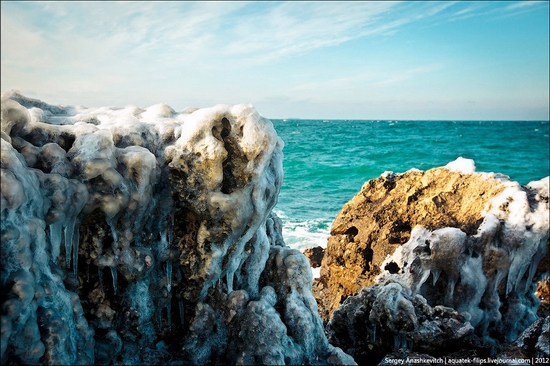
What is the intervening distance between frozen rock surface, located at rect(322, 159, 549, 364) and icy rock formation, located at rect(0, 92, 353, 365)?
1561mm

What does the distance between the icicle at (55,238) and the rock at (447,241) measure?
534cm

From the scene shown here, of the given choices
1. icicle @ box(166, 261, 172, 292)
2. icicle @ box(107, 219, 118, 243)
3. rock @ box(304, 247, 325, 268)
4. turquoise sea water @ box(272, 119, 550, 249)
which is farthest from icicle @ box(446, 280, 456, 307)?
turquoise sea water @ box(272, 119, 550, 249)

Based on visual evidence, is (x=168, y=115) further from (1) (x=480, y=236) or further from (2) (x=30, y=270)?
(1) (x=480, y=236)

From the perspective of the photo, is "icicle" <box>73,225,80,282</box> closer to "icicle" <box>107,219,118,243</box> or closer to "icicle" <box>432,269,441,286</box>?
"icicle" <box>107,219,118,243</box>

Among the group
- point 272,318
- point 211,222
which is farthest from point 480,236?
point 211,222

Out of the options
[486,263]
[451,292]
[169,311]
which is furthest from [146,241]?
[486,263]

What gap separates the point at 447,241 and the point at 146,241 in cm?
480

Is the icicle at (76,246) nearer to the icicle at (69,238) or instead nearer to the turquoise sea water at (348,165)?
the icicle at (69,238)

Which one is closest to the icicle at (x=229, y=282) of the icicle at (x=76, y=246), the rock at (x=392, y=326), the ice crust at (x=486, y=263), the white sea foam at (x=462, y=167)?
→ the icicle at (x=76, y=246)

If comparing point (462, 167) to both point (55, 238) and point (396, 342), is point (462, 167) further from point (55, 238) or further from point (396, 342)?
point (55, 238)

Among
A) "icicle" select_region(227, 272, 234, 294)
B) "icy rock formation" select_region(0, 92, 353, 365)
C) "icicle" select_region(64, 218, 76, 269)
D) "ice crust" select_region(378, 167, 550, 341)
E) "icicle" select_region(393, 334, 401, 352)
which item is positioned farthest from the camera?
"ice crust" select_region(378, 167, 550, 341)

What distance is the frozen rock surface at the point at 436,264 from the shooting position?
5.48m

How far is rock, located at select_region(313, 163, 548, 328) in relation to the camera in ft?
23.3

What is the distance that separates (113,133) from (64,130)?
0.39m
